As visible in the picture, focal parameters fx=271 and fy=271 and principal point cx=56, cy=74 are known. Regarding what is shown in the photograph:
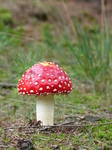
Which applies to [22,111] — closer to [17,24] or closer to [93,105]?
[93,105]

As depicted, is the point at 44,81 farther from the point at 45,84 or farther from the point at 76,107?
the point at 76,107

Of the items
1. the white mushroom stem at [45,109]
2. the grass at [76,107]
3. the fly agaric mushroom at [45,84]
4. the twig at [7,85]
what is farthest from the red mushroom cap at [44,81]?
the twig at [7,85]

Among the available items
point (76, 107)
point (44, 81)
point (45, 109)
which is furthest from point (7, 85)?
point (44, 81)

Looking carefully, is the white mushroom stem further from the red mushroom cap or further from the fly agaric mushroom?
the red mushroom cap

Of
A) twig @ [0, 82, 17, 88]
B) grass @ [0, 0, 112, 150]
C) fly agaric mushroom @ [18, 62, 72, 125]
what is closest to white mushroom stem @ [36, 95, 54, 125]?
fly agaric mushroom @ [18, 62, 72, 125]

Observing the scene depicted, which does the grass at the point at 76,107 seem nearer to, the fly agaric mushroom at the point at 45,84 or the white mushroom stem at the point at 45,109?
the white mushroom stem at the point at 45,109

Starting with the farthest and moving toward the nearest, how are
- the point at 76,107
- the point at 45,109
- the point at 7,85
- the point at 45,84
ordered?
the point at 7,85, the point at 76,107, the point at 45,109, the point at 45,84

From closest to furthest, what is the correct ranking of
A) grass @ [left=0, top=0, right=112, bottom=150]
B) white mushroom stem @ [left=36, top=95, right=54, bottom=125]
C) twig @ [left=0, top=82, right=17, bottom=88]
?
grass @ [left=0, top=0, right=112, bottom=150], white mushroom stem @ [left=36, top=95, right=54, bottom=125], twig @ [left=0, top=82, right=17, bottom=88]
